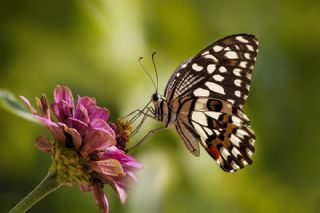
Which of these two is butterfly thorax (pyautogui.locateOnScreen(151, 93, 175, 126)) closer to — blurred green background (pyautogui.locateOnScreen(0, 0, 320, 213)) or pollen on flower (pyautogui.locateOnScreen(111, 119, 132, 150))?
pollen on flower (pyautogui.locateOnScreen(111, 119, 132, 150))

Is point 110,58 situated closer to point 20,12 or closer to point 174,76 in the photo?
point 20,12

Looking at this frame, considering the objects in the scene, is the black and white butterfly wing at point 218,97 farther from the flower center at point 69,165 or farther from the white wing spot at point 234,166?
the flower center at point 69,165

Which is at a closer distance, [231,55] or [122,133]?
[122,133]

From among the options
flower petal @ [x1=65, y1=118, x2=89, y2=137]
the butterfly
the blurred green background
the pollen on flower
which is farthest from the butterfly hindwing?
flower petal @ [x1=65, y1=118, x2=89, y2=137]

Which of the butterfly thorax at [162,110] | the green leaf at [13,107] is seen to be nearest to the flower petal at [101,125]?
the green leaf at [13,107]

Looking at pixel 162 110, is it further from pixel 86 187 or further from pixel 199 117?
pixel 86 187

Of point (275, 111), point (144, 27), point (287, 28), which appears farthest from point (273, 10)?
point (144, 27)

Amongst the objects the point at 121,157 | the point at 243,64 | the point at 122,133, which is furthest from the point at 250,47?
the point at 121,157
